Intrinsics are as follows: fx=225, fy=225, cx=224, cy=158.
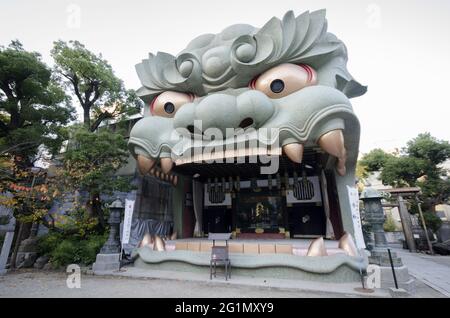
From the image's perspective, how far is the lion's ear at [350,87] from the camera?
8.46m

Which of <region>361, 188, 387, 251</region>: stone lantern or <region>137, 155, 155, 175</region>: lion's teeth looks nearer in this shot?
<region>361, 188, 387, 251</region>: stone lantern

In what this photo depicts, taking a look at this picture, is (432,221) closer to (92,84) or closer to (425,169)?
(425,169)

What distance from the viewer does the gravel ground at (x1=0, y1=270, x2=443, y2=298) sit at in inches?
229

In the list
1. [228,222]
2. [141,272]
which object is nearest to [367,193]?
[228,222]

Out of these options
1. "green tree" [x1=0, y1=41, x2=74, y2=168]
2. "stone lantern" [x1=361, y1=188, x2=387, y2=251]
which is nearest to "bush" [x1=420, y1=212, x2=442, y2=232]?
"stone lantern" [x1=361, y1=188, x2=387, y2=251]

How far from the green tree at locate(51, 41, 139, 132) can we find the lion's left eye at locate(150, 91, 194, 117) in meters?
4.00

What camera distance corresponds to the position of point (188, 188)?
13.3 metres

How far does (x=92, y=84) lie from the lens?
12547 mm

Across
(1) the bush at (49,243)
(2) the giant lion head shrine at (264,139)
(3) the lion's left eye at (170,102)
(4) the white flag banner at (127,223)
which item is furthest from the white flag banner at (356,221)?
(1) the bush at (49,243)

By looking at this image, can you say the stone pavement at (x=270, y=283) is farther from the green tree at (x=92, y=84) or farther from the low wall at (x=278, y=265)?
the green tree at (x=92, y=84)

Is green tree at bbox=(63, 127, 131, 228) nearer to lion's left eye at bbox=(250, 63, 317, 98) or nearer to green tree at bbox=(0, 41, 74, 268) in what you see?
green tree at bbox=(0, 41, 74, 268)

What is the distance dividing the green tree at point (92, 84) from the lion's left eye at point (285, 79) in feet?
27.8

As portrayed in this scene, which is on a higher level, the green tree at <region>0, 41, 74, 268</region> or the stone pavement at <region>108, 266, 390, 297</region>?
the green tree at <region>0, 41, 74, 268</region>

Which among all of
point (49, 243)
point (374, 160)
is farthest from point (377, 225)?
point (374, 160)
